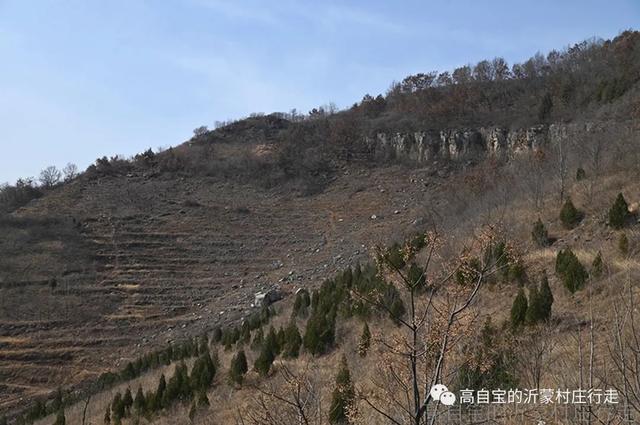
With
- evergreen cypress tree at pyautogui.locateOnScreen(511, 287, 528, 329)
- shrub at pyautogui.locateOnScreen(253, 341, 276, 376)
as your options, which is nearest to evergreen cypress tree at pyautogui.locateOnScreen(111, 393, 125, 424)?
shrub at pyautogui.locateOnScreen(253, 341, 276, 376)

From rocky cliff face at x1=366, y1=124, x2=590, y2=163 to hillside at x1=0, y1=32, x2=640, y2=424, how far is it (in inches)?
6.8

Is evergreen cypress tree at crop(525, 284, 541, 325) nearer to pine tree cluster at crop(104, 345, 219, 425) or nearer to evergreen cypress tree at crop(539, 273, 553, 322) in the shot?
evergreen cypress tree at crop(539, 273, 553, 322)

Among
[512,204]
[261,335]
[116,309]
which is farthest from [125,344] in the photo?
[512,204]

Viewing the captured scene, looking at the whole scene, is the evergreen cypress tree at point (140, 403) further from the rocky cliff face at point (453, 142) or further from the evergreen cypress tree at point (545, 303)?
the rocky cliff face at point (453, 142)

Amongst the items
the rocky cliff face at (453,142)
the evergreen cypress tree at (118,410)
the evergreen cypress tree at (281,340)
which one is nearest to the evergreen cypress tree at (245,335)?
the evergreen cypress tree at (281,340)

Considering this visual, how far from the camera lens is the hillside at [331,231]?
9.41 meters

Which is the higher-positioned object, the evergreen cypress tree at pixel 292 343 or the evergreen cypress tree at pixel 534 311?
the evergreen cypress tree at pixel 534 311

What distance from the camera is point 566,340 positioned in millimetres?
8773

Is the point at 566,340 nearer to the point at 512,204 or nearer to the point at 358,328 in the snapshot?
the point at 358,328

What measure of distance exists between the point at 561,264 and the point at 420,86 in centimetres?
4774

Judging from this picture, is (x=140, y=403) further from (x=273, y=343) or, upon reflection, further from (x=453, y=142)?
(x=453, y=142)

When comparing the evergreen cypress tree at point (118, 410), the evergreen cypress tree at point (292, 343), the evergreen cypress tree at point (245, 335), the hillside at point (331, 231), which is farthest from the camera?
the evergreen cypress tree at point (245, 335)

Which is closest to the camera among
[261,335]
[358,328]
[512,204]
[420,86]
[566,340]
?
[566,340]

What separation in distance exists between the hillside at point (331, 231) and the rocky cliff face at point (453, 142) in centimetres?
17
